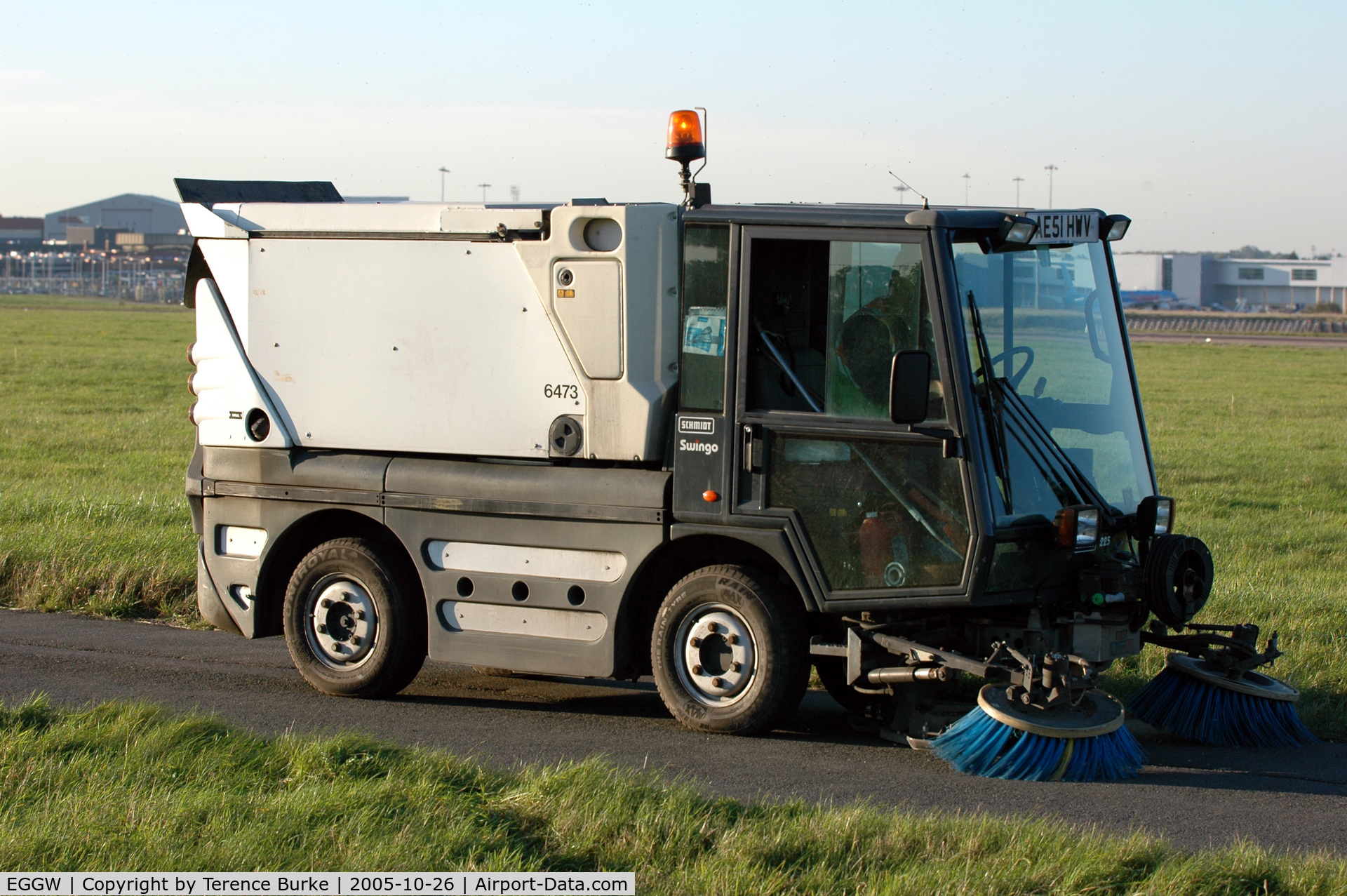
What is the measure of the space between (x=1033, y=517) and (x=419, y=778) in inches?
112

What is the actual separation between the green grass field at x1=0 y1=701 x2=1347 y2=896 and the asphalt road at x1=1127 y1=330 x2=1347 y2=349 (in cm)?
5702

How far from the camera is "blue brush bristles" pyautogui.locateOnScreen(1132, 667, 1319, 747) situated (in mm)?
6719

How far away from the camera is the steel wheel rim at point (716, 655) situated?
6691 millimetres

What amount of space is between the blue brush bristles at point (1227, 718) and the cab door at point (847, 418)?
1542 millimetres

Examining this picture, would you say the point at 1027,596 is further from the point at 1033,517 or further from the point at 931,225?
the point at 931,225

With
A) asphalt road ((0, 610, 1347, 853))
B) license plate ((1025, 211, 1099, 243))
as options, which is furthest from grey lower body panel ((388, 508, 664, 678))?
license plate ((1025, 211, 1099, 243))

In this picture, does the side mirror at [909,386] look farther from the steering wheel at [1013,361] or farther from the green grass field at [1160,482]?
the green grass field at [1160,482]

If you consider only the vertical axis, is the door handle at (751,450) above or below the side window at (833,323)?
below

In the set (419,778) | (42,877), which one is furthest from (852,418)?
(42,877)

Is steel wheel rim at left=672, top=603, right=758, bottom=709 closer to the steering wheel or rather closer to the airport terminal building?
the steering wheel

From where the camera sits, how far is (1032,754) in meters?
5.99

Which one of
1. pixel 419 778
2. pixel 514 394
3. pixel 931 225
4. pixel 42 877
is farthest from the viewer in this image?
pixel 514 394

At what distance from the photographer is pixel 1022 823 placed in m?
5.00

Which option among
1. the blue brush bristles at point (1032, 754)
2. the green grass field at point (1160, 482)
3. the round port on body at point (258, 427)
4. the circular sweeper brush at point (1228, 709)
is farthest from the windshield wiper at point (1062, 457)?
the round port on body at point (258, 427)
